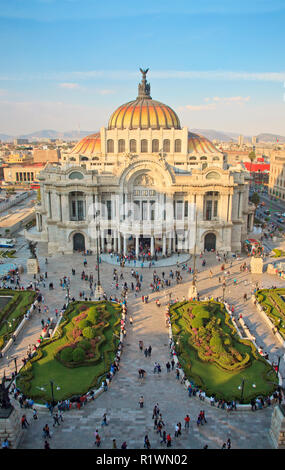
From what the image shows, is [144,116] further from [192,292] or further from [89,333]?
[89,333]

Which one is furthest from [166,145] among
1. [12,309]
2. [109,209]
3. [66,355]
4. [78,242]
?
[66,355]

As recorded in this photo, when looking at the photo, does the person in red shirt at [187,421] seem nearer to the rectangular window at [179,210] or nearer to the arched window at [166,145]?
the rectangular window at [179,210]

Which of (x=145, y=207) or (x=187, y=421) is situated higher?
(x=145, y=207)

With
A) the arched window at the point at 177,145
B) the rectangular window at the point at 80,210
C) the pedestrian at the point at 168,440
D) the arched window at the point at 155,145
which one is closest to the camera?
the pedestrian at the point at 168,440

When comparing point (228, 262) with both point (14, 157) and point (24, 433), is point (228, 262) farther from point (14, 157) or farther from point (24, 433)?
point (14, 157)

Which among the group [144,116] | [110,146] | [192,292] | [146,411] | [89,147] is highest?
[144,116]

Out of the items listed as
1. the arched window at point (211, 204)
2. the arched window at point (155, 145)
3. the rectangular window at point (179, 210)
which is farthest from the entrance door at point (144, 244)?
the arched window at point (155, 145)

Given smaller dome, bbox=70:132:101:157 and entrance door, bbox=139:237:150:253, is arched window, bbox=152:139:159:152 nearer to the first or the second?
smaller dome, bbox=70:132:101:157
